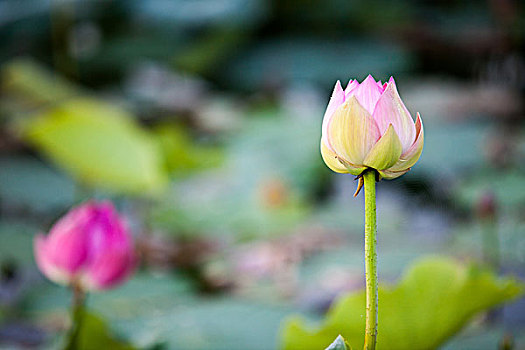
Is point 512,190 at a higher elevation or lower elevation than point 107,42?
lower

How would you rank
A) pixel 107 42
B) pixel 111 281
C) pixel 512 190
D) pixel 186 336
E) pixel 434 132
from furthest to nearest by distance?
pixel 107 42 → pixel 434 132 → pixel 512 190 → pixel 186 336 → pixel 111 281

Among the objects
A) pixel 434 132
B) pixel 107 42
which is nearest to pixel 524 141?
pixel 434 132

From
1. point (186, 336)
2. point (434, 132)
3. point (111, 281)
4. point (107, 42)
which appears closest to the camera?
point (111, 281)

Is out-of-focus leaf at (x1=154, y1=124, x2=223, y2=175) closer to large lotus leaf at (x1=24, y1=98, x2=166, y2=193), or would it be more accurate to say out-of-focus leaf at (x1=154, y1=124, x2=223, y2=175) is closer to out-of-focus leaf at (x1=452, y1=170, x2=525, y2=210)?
large lotus leaf at (x1=24, y1=98, x2=166, y2=193)

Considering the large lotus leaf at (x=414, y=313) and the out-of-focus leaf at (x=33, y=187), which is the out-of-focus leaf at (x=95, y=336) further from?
the out-of-focus leaf at (x=33, y=187)

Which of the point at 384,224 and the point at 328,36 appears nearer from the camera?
the point at 384,224

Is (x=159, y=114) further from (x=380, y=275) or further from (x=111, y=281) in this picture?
(x=111, y=281)
